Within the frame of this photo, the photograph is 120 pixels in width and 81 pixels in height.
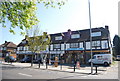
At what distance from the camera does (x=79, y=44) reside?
1388 inches

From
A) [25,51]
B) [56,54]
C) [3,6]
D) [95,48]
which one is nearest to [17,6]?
[3,6]

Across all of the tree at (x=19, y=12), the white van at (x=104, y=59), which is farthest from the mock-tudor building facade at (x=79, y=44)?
the tree at (x=19, y=12)

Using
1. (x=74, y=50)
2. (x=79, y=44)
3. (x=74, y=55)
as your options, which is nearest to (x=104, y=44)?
(x=79, y=44)

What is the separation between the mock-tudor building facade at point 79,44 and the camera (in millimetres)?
31945

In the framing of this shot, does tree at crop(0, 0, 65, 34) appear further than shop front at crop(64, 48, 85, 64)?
No

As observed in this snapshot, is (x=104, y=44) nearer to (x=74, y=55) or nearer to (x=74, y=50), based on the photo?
(x=74, y=50)

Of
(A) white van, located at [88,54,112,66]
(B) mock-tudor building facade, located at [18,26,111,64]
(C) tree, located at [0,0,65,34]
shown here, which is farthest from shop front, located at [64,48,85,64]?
(C) tree, located at [0,0,65,34]

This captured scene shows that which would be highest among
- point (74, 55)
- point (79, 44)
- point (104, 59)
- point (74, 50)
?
point (79, 44)

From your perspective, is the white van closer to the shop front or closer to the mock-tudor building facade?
the mock-tudor building facade

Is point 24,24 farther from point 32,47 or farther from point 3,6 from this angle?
point 32,47

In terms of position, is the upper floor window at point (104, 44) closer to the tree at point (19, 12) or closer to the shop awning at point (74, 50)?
the shop awning at point (74, 50)

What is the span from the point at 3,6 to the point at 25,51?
40877 millimetres

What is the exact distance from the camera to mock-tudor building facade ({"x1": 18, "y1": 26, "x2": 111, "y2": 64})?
31945mm

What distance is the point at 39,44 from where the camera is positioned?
2566 centimetres
